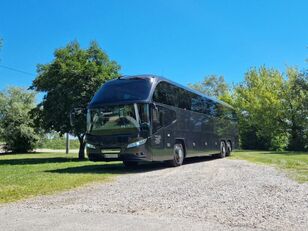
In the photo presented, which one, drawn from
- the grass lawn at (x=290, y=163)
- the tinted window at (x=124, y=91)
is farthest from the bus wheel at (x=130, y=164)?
→ the grass lawn at (x=290, y=163)

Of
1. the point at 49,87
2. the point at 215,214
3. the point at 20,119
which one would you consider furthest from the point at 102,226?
the point at 20,119

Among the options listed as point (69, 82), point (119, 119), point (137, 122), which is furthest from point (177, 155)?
point (69, 82)

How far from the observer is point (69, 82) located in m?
27.4

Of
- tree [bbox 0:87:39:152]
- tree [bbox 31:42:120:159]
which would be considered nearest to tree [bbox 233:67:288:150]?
tree [bbox 31:42:120:159]

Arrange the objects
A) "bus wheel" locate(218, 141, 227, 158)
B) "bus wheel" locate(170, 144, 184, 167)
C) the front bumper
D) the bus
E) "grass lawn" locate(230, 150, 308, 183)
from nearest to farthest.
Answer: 1. "grass lawn" locate(230, 150, 308, 183)
2. the front bumper
3. the bus
4. "bus wheel" locate(170, 144, 184, 167)
5. "bus wheel" locate(218, 141, 227, 158)

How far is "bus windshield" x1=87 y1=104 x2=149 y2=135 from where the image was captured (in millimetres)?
15539

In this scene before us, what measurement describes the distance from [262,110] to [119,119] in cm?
3455

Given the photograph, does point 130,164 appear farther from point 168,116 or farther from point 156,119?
point 156,119

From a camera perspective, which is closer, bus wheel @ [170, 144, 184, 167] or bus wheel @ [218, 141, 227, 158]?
bus wheel @ [170, 144, 184, 167]

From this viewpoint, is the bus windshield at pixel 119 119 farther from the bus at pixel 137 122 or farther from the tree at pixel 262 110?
the tree at pixel 262 110

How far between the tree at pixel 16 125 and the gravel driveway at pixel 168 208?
46008mm

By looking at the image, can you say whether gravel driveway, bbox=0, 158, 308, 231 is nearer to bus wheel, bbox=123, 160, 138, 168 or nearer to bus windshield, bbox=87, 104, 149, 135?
bus windshield, bbox=87, 104, 149, 135

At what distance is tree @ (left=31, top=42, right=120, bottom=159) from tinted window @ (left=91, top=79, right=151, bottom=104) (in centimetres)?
1050

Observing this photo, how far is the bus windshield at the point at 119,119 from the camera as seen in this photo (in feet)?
51.0
